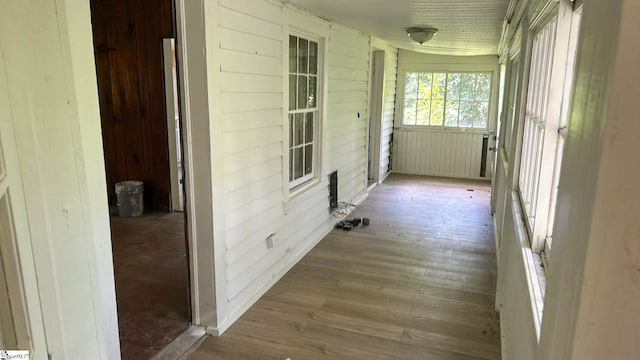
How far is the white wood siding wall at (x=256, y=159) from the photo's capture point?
282cm

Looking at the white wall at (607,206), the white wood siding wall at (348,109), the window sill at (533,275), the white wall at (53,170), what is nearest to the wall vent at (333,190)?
the white wood siding wall at (348,109)

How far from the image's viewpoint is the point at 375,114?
24.0 ft

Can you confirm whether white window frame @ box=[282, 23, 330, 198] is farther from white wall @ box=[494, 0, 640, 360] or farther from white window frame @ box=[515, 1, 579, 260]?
white wall @ box=[494, 0, 640, 360]

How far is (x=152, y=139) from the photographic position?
17.4 feet

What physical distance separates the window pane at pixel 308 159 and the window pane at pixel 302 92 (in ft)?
1.45

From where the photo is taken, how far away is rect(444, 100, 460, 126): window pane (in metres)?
8.02

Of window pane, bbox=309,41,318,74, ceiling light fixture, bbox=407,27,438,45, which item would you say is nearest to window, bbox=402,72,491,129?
ceiling light fixture, bbox=407,27,438,45

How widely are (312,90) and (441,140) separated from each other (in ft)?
14.8

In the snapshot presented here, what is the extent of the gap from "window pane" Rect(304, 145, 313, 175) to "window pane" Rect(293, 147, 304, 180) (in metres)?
0.10

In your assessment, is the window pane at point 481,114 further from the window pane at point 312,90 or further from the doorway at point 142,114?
the doorway at point 142,114

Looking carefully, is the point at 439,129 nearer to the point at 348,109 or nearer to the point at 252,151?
the point at 348,109

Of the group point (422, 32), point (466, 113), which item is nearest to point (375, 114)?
point (466, 113)

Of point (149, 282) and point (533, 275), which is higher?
point (533, 275)

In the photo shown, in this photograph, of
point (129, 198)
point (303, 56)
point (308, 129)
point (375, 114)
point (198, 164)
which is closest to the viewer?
point (198, 164)
